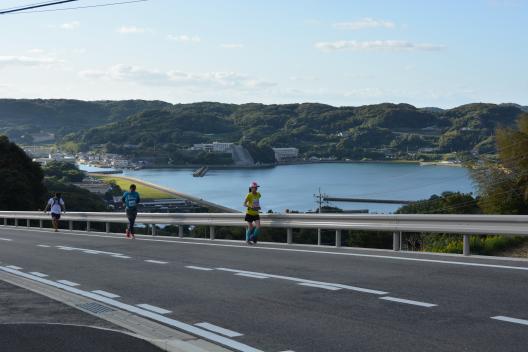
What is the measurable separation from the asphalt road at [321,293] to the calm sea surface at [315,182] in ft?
270

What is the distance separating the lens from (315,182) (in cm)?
14712

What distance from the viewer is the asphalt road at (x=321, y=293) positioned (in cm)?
666

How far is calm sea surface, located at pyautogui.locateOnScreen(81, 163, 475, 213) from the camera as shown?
112 meters

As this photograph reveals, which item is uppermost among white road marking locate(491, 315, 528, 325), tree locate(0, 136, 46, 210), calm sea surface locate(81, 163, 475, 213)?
white road marking locate(491, 315, 528, 325)

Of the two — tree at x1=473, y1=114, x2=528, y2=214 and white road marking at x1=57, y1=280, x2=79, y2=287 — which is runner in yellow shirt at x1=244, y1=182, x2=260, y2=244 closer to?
white road marking at x1=57, y1=280, x2=79, y2=287

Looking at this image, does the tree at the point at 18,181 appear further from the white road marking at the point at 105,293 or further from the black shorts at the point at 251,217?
the white road marking at the point at 105,293

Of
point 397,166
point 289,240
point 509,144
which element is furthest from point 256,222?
point 397,166

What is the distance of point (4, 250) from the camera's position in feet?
59.1

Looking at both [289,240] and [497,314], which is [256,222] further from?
[497,314]

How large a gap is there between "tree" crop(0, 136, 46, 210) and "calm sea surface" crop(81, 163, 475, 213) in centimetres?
4145

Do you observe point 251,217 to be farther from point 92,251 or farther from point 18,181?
point 18,181

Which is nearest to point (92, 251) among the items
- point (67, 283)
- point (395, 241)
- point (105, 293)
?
point (67, 283)

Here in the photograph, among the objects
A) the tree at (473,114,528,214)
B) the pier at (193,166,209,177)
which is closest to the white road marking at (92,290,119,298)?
the tree at (473,114,528,214)

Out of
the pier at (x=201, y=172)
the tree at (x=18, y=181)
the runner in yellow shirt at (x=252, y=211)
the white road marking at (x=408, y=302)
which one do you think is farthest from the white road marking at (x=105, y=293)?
the pier at (x=201, y=172)
